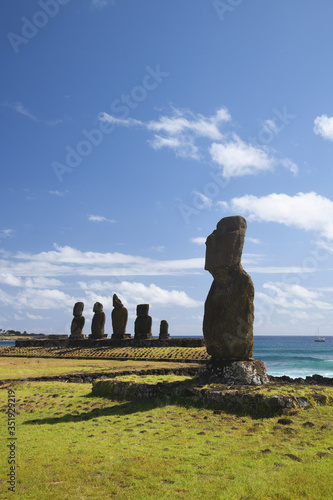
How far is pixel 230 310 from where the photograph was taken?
45.3ft

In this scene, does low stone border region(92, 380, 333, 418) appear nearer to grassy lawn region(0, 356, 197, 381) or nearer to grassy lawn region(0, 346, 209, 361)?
grassy lawn region(0, 356, 197, 381)

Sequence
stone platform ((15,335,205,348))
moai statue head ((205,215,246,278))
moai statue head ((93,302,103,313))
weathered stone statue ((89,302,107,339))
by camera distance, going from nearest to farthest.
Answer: moai statue head ((205,215,246,278)) → stone platform ((15,335,205,348)) → weathered stone statue ((89,302,107,339)) → moai statue head ((93,302,103,313))

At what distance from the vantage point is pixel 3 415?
11.5 metres

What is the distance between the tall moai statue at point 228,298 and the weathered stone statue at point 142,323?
23662 millimetres

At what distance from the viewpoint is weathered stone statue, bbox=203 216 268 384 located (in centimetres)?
1367

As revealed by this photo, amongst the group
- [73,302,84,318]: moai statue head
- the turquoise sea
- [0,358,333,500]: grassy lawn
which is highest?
[73,302,84,318]: moai statue head

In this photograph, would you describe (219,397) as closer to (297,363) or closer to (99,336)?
(99,336)

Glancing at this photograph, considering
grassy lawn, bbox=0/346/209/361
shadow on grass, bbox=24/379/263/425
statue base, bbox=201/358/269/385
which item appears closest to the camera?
shadow on grass, bbox=24/379/263/425

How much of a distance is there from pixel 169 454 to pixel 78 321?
133ft

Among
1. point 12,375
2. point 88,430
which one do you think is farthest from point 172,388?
point 12,375

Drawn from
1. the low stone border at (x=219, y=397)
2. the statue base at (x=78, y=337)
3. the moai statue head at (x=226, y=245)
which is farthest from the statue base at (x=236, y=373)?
the statue base at (x=78, y=337)

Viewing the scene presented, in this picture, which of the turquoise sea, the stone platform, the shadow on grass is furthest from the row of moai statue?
the shadow on grass

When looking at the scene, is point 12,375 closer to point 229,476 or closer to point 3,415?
point 3,415

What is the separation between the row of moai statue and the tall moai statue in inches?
934
